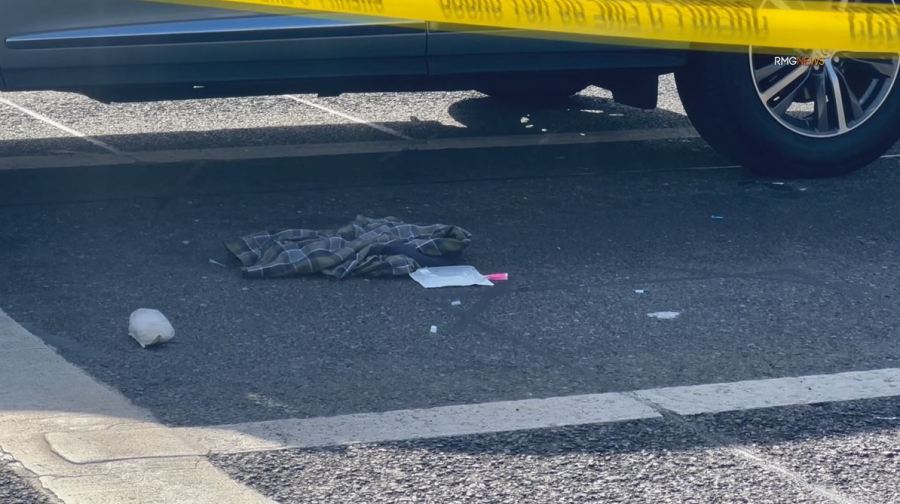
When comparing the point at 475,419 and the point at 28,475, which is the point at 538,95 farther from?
the point at 28,475

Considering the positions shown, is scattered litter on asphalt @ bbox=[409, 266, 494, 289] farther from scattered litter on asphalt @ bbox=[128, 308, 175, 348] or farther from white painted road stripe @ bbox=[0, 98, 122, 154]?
white painted road stripe @ bbox=[0, 98, 122, 154]

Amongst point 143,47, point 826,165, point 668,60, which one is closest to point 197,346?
point 143,47

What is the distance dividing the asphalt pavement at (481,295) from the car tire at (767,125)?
0.40ft

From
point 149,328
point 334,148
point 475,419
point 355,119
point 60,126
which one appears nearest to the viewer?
point 475,419

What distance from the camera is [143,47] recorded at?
5.82 meters

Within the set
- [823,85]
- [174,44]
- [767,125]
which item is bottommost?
[767,125]

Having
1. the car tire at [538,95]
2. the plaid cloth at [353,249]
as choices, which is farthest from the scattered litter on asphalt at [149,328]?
the car tire at [538,95]

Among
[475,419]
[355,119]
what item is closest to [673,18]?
[355,119]

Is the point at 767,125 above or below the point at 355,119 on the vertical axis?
above

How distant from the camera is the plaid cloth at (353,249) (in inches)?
208

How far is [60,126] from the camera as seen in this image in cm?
771

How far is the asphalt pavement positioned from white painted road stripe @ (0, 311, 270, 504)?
8cm

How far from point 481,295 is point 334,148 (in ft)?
7.87

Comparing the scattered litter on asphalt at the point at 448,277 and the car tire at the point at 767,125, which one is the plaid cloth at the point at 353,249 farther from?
the car tire at the point at 767,125
